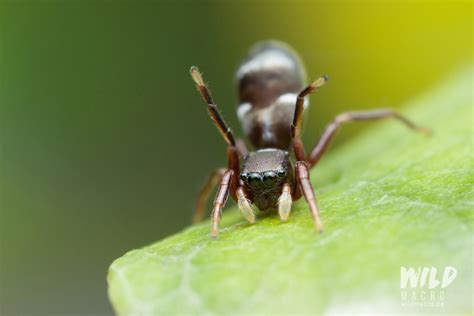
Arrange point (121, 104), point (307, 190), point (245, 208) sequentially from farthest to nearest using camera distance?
point (121, 104), point (245, 208), point (307, 190)

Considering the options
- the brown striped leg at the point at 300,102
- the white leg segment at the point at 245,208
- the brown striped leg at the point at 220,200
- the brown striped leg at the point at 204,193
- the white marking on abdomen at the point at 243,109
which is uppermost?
the brown striped leg at the point at 300,102

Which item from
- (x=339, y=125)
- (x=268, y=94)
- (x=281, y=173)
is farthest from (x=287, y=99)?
(x=281, y=173)

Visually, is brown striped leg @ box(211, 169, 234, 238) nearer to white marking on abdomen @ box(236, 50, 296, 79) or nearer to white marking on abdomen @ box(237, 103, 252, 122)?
white marking on abdomen @ box(237, 103, 252, 122)

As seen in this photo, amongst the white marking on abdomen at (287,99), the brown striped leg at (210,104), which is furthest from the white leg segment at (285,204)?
the white marking on abdomen at (287,99)

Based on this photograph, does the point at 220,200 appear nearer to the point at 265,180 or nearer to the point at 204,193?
the point at 265,180

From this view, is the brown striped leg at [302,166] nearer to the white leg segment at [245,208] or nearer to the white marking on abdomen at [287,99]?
the white leg segment at [245,208]

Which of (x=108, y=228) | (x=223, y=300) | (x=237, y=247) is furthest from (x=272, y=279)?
(x=108, y=228)

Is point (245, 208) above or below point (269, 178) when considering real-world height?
below
